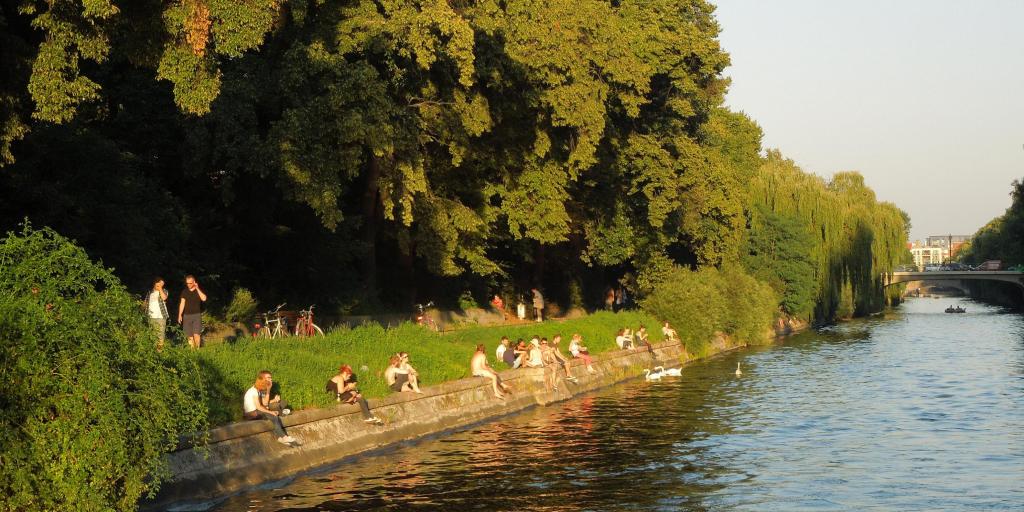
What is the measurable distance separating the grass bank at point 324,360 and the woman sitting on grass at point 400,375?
26cm

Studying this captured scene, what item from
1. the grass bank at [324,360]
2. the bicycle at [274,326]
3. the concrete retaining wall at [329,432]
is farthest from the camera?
the bicycle at [274,326]

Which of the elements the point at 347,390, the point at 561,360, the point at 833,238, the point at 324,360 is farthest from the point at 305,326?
the point at 833,238

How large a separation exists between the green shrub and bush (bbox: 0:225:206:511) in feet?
60.2

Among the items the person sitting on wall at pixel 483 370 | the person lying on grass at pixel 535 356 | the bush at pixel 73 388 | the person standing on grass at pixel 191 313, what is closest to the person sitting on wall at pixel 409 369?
the person sitting on wall at pixel 483 370

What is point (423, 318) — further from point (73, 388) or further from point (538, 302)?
point (73, 388)

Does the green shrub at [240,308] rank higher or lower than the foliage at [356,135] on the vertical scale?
lower

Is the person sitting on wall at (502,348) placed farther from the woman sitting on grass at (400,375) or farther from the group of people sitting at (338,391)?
the woman sitting on grass at (400,375)

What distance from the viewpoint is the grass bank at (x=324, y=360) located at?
21984 millimetres

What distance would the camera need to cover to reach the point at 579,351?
41031 mm

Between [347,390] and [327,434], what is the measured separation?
1662 millimetres

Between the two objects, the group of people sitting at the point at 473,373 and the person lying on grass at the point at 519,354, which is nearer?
the group of people sitting at the point at 473,373

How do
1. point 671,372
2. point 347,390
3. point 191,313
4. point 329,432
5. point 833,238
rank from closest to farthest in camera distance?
point 329,432, point 347,390, point 191,313, point 671,372, point 833,238

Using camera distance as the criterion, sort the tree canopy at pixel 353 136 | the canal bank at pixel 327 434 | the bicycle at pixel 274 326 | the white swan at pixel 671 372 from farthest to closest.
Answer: the white swan at pixel 671 372 < the bicycle at pixel 274 326 < the tree canopy at pixel 353 136 < the canal bank at pixel 327 434

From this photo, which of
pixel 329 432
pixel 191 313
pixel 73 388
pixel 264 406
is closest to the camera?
pixel 73 388
